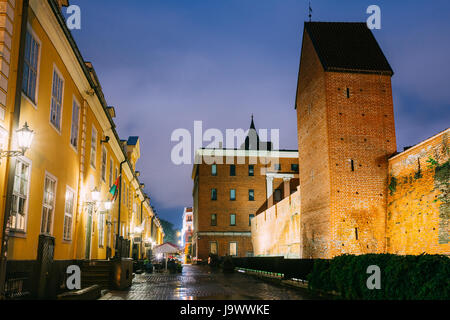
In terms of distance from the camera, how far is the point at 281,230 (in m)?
34.9

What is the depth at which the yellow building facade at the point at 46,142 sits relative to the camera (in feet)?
27.0

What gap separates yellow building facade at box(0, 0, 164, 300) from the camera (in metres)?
8.23

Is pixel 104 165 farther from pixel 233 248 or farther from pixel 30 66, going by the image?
pixel 233 248

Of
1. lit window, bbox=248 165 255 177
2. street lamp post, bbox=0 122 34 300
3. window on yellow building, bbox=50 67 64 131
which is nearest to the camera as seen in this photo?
street lamp post, bbox=0 122 34 300

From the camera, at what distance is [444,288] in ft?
26.9

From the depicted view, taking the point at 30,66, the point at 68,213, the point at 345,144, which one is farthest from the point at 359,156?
the point at 30,66

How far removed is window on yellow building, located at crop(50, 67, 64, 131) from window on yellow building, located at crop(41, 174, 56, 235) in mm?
1576

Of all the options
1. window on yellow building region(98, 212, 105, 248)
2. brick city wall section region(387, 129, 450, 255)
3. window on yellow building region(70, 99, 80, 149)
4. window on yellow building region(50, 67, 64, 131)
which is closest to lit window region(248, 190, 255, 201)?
brick city wall section region(387, 129, 450, 255)

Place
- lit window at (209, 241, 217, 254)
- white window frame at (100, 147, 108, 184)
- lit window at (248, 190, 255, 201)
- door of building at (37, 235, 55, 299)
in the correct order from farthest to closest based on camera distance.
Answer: lit window at (248, 190, 255, 201)
lit window at (209, 241, 217, 254)
white window frame at (100, 147, 108, 184)
door of building at (37, 235, 55, 299)

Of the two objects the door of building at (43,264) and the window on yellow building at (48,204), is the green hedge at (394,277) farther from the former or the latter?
the window on yellow building at (48,204)

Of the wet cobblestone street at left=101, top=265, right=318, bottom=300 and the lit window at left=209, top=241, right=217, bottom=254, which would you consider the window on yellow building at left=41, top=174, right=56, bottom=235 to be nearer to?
the wet cobblestone street at left=101, top=265, right=318, bottom=300

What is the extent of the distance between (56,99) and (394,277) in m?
9.95

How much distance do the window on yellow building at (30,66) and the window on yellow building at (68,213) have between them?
4245mm

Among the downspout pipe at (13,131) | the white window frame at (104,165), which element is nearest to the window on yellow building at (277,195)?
the white window frame at (104,165)
